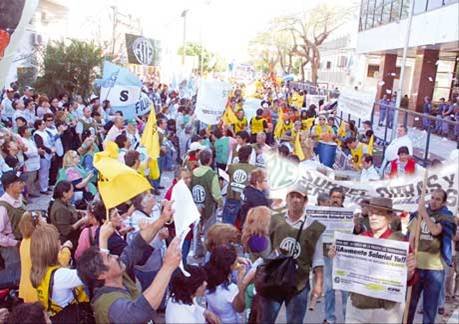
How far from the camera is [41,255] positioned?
4.06 metres

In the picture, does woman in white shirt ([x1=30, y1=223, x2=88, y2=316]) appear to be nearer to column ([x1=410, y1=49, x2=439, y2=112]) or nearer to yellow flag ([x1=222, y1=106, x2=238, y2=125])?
yellow flag ([x1=222, y1=106, x2=238, y2=125])

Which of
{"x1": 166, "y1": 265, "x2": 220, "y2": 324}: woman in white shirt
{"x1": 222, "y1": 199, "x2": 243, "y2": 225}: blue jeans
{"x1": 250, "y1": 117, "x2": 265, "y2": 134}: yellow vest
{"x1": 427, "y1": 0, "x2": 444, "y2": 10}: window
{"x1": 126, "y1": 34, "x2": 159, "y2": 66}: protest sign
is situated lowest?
{"x1": 222, "y1": 199, "x2": 243, "y2": 225}: blue jeans

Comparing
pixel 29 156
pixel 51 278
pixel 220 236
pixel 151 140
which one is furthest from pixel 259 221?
pixel 29 156

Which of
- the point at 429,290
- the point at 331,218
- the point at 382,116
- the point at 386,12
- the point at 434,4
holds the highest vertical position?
the point at 386,12

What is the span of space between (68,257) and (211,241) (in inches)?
49.9

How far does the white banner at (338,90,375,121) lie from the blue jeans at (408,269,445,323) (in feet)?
23.0

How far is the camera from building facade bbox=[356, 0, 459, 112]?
19.4 meters

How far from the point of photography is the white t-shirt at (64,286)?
4000 millimetres

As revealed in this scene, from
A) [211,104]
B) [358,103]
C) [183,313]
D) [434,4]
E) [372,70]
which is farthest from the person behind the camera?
[372,70]

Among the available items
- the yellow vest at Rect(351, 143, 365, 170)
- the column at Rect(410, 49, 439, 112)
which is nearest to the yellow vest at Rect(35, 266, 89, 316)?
the yellow vest at Rect(351, 143, 365, 170)

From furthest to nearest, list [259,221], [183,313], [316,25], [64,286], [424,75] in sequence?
[316,25] < [424,75] < [259,221] < [64,286] < [183,313]

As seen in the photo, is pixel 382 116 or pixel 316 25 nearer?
pixel 382 116

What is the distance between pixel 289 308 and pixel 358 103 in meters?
8.47

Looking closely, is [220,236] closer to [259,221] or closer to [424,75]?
[259,221]
